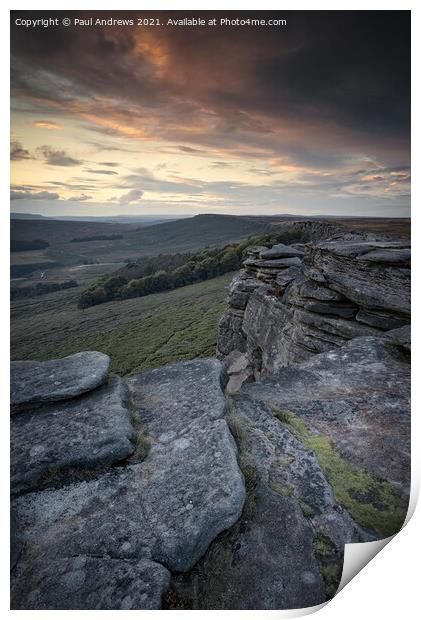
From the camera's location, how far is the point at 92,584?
2986mm

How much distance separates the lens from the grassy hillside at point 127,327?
5461 mm

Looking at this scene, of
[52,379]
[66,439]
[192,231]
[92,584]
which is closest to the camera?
[92,584]

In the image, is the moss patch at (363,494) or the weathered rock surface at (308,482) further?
the moss patch at (363,494)

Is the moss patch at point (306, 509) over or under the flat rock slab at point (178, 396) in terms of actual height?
under

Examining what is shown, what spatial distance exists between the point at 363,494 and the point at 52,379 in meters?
4.03

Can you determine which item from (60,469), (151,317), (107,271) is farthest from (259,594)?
(151,317)

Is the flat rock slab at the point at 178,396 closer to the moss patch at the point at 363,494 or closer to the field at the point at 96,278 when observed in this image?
the moss patch at the point at 363,494

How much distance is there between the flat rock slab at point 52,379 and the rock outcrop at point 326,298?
5680 millimetres

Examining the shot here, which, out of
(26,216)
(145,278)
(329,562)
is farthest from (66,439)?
(145,278)

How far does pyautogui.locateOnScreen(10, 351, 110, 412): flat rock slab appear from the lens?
173 inches

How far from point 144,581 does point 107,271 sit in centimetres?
734

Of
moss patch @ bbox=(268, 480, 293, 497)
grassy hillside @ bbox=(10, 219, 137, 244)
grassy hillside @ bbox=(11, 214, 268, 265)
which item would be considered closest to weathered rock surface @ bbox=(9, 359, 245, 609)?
moss patch @ bbox=(268, 480, 293, 497)

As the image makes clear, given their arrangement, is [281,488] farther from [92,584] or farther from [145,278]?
[145,278]

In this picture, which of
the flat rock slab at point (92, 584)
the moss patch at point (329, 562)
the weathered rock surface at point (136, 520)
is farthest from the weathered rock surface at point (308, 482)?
the flat rock slab at point (92, 584)
